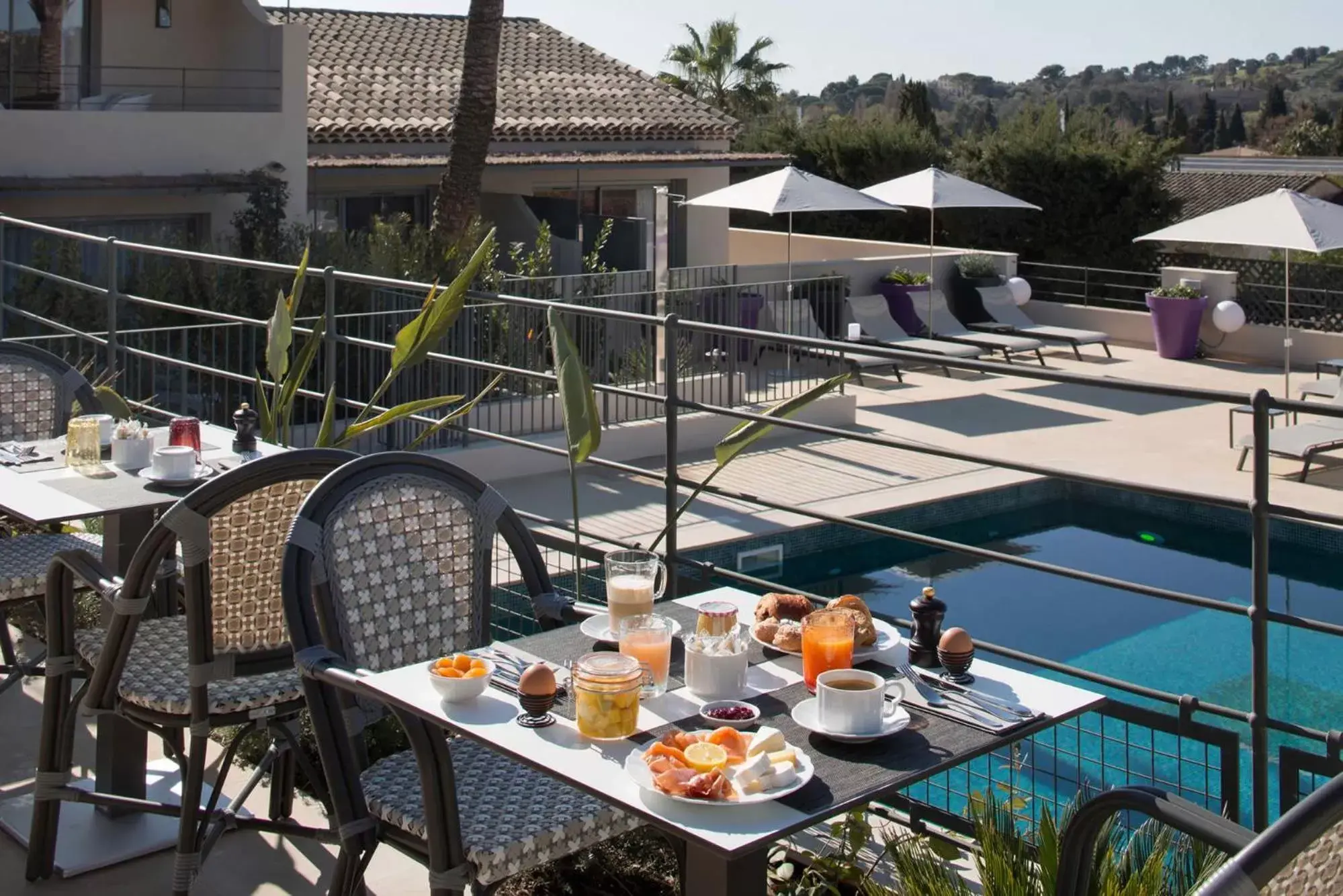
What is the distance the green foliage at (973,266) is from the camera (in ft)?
68.1

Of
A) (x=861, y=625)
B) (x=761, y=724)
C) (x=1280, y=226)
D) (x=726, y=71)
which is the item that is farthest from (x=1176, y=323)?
(x=726, y=71)

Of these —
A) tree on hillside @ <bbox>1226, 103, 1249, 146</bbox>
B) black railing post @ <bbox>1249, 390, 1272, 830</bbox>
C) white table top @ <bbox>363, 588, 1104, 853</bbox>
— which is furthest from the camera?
tree on hillside @ <bbox>1226, 103, 1249, 146</bbox>

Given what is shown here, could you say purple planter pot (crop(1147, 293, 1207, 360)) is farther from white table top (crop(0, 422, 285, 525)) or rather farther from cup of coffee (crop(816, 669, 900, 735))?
cup of coffee (crop(816, 669, 900, 735))

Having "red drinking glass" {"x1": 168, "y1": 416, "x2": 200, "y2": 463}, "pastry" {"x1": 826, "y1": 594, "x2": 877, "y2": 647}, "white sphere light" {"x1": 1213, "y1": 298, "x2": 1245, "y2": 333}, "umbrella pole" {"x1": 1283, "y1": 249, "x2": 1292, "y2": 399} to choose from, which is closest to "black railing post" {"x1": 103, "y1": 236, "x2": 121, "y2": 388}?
"red drinking glass" {"x1": 168, "y1": 416, "x2": 200, "y2": 463}

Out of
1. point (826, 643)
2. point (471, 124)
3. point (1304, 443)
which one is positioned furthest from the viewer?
point (471, 124)

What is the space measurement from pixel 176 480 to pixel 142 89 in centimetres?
1628

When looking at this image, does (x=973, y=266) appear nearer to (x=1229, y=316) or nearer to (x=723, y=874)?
(x=1229, y=316)

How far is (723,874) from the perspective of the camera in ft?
7.84

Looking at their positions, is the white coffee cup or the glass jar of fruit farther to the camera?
the white coffee cup

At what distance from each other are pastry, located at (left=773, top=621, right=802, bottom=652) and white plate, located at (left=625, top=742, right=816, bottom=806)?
1.62 feet

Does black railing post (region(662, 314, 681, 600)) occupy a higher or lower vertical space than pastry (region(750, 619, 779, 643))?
higher

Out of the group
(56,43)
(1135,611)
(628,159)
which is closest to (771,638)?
(1135,611)

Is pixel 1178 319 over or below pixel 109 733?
over

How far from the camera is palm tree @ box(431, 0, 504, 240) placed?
49.4 feet
